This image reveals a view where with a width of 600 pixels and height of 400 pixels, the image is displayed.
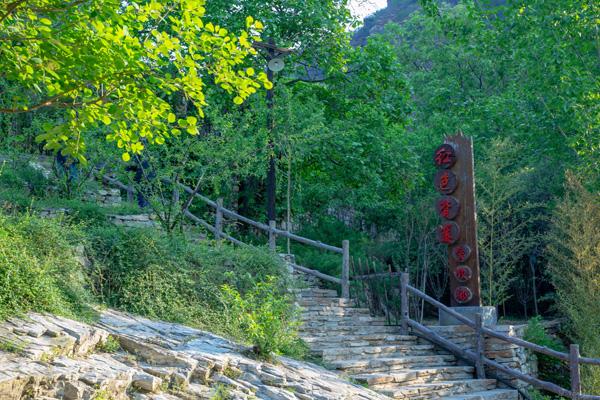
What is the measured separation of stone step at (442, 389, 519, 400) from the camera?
10.5 meters

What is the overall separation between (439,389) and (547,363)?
2.89 m

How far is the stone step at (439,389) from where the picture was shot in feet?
32.7

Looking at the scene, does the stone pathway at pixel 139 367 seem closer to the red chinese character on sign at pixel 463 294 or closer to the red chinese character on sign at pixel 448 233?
the red chinese character on sign at pixel 463 294

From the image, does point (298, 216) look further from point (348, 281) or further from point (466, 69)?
point (466, 69)

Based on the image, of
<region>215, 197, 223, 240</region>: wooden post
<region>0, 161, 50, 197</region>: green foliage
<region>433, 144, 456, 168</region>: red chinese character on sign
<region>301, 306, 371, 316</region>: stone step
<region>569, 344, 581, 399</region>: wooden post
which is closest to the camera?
<region>569, 344, 581, 399</region>: wooden post

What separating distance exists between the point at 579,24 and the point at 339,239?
7.35 metres

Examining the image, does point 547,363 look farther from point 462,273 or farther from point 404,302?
point 404,302

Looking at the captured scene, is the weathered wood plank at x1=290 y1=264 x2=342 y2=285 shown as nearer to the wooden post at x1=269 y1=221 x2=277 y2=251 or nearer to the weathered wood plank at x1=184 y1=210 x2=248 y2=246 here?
the wooden post at x1=269 y1=221 x2=277 y2=251

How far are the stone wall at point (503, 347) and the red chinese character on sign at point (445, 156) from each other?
2816mm

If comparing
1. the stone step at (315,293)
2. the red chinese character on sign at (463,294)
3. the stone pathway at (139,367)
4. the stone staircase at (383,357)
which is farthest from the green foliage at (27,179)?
the red chinese character on sign at (463,294)

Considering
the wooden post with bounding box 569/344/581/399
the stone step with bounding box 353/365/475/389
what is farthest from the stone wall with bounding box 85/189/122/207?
the wooden post with bounding box 569/344/581/399

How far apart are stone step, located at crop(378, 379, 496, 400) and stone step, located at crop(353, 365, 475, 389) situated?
0.14 m

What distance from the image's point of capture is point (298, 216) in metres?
19.5

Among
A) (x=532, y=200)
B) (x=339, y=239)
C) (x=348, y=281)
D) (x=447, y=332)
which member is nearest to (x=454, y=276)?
(x=447, y=332)
